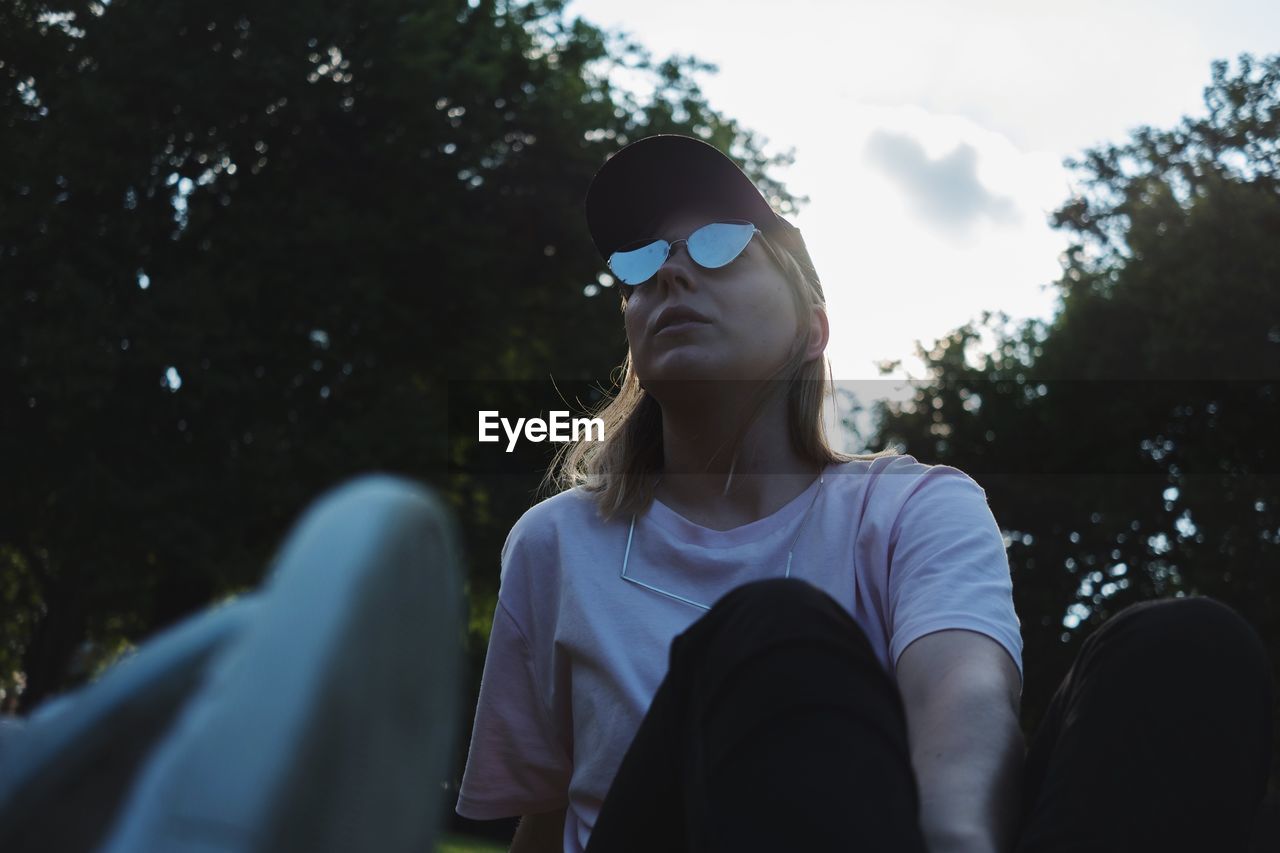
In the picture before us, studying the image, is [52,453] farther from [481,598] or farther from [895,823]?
[895,823]

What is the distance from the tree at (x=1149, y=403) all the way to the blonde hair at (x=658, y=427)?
15.9 meters

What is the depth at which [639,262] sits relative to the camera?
267cm

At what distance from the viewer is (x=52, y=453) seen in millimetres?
14797

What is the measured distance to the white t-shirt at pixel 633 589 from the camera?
201 cm

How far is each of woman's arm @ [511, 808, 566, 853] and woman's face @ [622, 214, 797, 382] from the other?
2.63 ft

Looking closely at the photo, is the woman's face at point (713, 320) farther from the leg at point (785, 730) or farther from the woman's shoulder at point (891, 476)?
the leg at point (785, 730)

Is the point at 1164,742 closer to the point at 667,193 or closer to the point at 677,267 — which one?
the point at 677,267

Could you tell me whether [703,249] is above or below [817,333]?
above

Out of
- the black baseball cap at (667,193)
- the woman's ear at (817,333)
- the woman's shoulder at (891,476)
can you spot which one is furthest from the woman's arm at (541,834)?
the black baseball cap at (667,193)

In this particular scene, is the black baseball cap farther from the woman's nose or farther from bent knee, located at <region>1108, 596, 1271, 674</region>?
bent knee, located at <region>1108, 596, 1271, 674</region>

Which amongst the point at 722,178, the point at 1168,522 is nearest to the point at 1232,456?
the point at 1168,522

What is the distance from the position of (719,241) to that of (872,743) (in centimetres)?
156

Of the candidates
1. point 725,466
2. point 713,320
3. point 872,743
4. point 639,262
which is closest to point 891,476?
point 725,466

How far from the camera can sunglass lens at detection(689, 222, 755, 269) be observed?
2.60m
